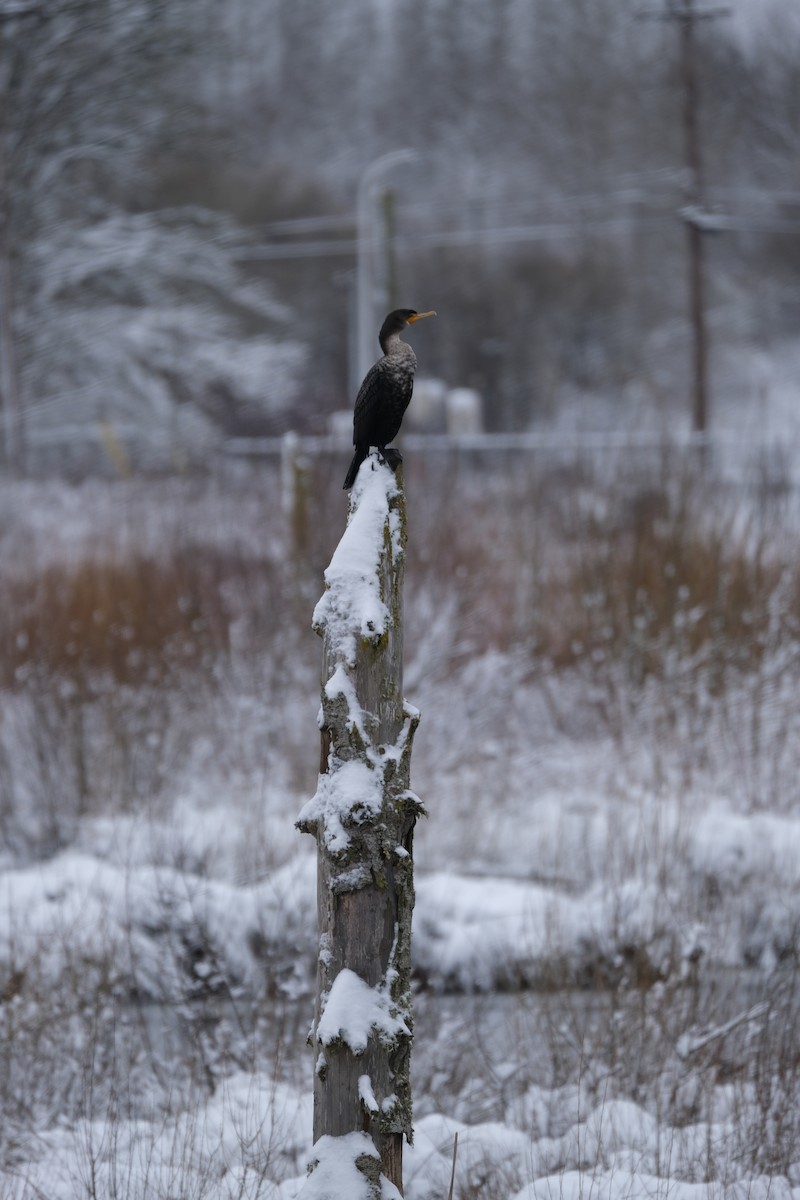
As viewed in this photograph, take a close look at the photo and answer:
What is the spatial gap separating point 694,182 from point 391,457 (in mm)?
10793

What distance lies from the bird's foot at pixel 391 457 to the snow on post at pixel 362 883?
187 millimetres

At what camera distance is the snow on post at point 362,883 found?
1967 millimetres

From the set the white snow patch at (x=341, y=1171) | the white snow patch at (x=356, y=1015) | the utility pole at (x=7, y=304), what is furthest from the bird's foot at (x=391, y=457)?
the utility pole at (x=7, y=304)

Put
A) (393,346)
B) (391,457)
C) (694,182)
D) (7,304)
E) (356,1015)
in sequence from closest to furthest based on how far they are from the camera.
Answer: (356,1015)
(391,457)
(393,346)
(694,182)
(7,304)

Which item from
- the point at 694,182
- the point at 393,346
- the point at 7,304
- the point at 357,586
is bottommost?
the point at 357,586

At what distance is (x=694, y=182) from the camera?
38.7 feet

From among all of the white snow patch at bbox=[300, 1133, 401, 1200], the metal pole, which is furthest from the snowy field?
the metal pole

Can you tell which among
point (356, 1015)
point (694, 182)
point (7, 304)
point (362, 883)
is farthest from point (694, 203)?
point (356, 1015)

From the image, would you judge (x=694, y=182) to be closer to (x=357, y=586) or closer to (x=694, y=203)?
(x=694, y=203)

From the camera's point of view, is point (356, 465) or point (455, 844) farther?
point (455, 844)

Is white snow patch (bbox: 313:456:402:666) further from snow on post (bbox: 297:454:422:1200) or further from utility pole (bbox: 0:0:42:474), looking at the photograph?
utility pole (bbox: 0:0:42:474)

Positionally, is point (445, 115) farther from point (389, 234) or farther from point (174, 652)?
point (174, 652)

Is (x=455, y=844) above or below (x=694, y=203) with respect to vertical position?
below

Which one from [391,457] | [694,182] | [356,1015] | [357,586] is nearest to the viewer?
[356,1015]
